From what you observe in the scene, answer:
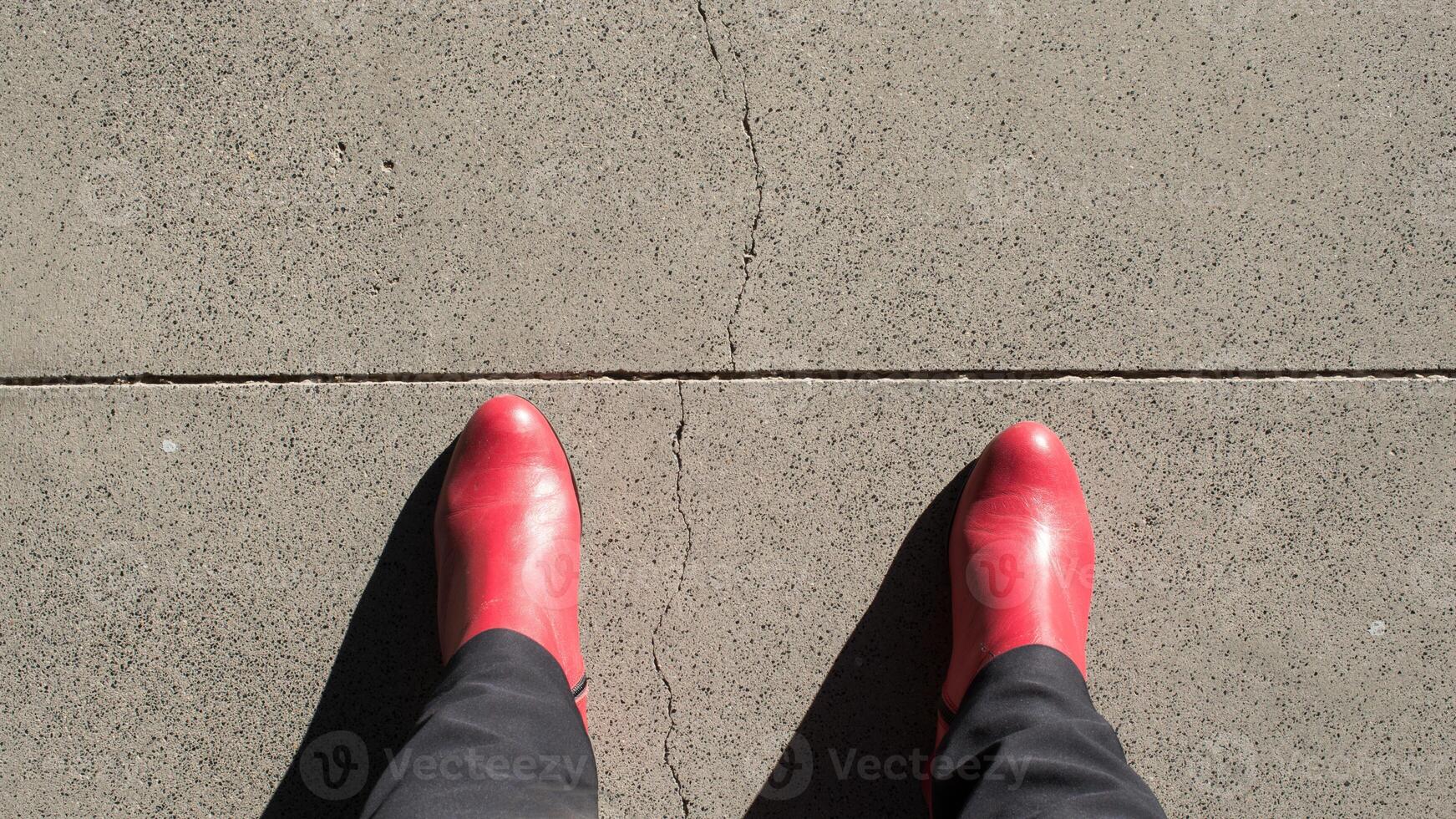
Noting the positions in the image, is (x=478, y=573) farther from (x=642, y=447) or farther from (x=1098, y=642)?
(x=1098, y=642)

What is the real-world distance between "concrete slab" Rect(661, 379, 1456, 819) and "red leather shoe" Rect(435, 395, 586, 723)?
0.25 meters

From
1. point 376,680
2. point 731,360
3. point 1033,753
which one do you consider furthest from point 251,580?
point 1033,753

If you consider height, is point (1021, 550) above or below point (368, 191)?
below

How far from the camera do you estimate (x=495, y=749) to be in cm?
138

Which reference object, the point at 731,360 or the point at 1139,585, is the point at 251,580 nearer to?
the point at 731,360

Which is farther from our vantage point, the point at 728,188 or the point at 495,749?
the point at 728,188

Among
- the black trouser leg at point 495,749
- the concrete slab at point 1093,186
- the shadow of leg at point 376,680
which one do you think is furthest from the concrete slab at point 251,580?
the concrete slab at point 1093,186

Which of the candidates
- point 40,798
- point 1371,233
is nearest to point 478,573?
point 40,798

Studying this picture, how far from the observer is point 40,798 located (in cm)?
175

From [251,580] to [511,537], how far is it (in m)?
0.59

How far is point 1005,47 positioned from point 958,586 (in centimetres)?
119

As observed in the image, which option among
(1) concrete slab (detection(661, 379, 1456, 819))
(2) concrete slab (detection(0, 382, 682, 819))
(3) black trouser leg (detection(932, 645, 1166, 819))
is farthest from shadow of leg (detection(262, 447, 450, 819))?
(3) black trouser leg (detection(932, 645, 1166, 819))

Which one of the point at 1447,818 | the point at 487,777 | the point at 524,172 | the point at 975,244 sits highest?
the point at 524,172

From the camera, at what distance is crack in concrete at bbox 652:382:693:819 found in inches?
68.5
